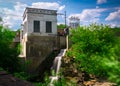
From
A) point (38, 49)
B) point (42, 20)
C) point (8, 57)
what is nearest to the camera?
point (8, 57)

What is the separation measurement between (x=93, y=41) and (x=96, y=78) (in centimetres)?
391

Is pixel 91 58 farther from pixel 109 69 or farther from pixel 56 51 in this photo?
pixel 109 69

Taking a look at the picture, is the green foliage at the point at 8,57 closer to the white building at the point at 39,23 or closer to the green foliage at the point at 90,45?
the white building at the point at 39,23

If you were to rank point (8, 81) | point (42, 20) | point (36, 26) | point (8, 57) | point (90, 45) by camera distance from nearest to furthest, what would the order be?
point (8, 81), point (8, 57), point (90, 45), point (36, 26), point (42, 20)

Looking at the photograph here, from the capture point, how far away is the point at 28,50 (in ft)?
103

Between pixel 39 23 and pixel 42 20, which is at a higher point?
pixel 42 20

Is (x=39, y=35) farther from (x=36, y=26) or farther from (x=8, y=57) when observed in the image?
(x=8, y=57)

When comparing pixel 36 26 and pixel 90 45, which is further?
pixel 36 26

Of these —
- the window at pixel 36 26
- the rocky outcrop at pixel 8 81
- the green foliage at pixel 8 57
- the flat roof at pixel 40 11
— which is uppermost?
the flat roof at pixel 40 11

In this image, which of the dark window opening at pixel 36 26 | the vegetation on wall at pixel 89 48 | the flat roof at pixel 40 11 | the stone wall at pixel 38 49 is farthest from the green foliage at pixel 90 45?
the flat roof at pixel 40 11

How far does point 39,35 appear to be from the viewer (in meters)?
32.1

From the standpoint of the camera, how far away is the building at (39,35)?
1234 inches

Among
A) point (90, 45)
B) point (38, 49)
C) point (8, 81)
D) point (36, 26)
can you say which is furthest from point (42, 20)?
point (8, 81)

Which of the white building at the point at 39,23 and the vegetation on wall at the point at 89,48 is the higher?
the white building at the point at 39,23
